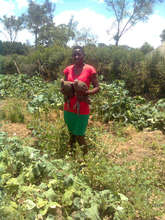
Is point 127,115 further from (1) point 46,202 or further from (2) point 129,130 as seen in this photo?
(1) point 46,202

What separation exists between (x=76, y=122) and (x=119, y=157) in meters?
0.89

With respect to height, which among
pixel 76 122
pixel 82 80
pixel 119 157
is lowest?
pixel 119 157

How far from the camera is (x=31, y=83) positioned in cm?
696

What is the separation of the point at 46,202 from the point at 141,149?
2210 mm

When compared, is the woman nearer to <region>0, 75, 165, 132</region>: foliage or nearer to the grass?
the grass

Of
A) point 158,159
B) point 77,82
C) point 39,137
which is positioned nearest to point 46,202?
point 77,82

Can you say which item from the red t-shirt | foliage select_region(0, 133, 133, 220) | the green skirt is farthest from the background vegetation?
the red t-shirt

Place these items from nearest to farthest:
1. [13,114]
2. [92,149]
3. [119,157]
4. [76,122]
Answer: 1. [76,122]
2. [119,157]
3. [92,149]
4. [13,114]

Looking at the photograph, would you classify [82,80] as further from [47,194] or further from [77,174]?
[47,194]

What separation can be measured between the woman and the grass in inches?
15.0

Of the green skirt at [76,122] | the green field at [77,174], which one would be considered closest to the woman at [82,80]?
the green skirt at [76,122]

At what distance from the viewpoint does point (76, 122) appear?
9.14 feet

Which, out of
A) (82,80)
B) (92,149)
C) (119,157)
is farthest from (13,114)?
(119,157)

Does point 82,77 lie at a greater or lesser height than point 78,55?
lesser
